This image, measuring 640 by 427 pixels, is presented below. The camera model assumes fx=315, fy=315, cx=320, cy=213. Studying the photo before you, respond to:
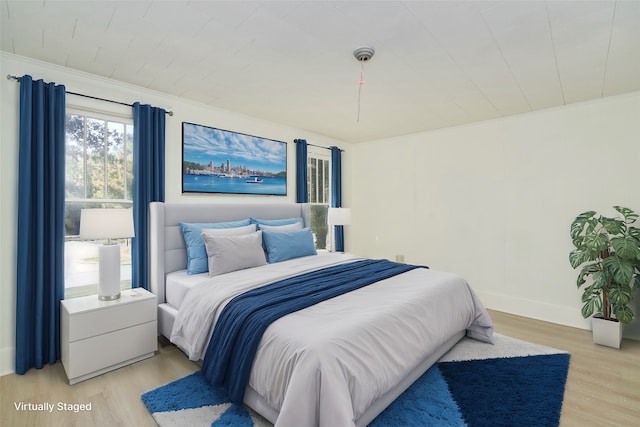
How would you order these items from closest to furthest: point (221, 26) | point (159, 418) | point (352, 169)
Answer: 1. point (159, 418)
2. point (221, 26)
3. point (352, 169)

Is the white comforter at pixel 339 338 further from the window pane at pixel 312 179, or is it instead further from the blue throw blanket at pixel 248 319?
the window pane at pixel 312 179

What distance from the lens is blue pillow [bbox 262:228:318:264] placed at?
350cm

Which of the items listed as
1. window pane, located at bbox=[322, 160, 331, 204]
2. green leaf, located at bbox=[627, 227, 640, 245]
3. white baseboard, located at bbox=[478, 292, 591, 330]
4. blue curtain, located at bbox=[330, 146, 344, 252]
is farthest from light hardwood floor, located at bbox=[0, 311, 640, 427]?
window pane, located at bbox=[322, 160, 331, 204]

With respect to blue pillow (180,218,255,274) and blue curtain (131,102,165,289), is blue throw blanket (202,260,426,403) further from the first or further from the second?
blue curtain (131,102,165,289)

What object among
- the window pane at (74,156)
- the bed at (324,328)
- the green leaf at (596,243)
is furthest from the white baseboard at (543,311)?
the window pane at (74,156)

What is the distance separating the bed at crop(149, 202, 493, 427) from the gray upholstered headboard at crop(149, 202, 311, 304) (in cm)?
1

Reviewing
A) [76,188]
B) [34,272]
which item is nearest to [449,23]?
[76,188]

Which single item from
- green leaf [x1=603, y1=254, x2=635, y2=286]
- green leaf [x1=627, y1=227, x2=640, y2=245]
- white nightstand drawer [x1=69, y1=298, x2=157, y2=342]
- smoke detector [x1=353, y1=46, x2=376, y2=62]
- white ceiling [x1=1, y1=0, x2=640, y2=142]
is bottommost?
white nightstand drawer [x1=69, y1=298, x2=157, y2=342]

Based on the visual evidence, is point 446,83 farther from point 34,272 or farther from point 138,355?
point 34,272

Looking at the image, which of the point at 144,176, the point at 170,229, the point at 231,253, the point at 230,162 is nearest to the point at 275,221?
the point at 230,162

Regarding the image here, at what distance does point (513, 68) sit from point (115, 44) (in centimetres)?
317

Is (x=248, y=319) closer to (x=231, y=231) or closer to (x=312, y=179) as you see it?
(x=231, y=231)

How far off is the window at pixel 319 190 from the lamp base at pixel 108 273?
9.87 feet

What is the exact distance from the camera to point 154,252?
3.09m
